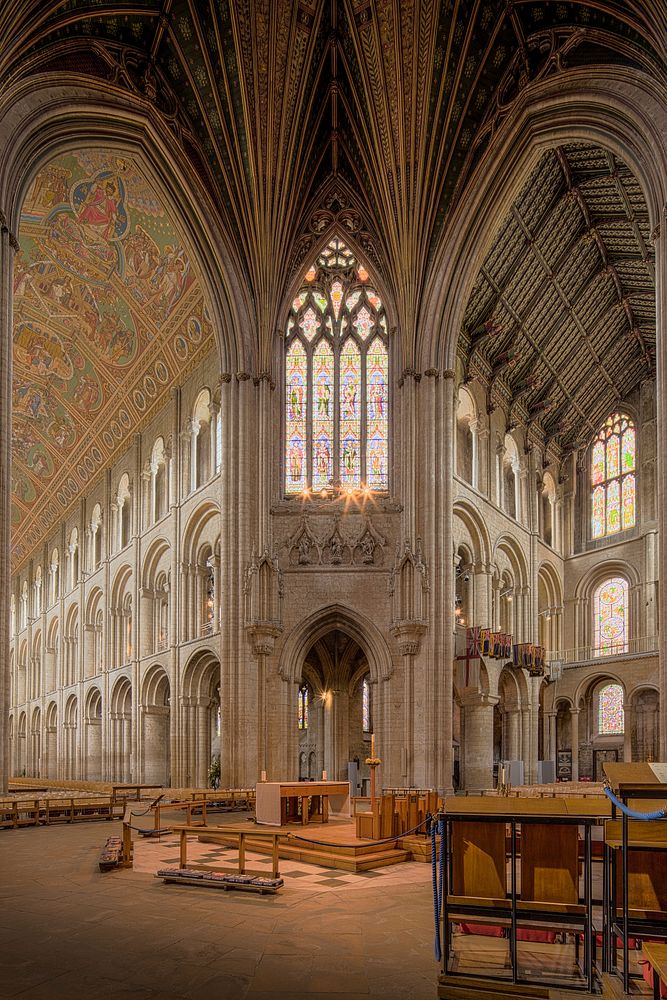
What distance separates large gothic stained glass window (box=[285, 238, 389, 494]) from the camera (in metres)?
26.5

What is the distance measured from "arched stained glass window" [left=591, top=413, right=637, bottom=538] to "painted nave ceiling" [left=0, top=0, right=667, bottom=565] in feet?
14.1

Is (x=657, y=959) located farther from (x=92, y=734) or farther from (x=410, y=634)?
(x=92, y=734)

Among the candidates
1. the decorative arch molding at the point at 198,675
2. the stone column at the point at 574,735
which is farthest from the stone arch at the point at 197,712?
the stone column at the point at 574,735

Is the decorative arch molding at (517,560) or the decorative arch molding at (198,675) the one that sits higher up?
the decorative arch molding at (517,560)

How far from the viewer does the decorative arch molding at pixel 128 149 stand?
65.4 feet

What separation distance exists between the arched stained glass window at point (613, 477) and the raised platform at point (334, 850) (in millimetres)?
25882

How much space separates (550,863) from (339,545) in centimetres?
1962

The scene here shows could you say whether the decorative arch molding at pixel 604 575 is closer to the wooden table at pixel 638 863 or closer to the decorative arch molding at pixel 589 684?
the decorative arch molding at pixel 589 684

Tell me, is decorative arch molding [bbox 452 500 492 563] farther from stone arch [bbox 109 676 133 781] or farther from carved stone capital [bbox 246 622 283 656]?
stone arch [bbox 109 676 133 781]

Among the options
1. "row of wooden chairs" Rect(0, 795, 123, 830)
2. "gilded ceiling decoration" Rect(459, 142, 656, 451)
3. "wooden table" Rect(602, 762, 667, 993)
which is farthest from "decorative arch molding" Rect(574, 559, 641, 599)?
"wooden table" Rect(602, 762, 667, 993)

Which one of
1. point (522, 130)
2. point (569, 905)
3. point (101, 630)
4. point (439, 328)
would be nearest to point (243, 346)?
point (439, 328)

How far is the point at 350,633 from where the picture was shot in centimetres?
2566

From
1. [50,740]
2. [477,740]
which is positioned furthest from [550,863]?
[50,740]

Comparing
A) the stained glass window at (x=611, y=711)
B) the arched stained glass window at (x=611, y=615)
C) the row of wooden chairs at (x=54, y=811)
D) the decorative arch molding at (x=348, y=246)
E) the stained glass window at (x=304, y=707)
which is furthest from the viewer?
the stained glass window at (x=304, y=707)
